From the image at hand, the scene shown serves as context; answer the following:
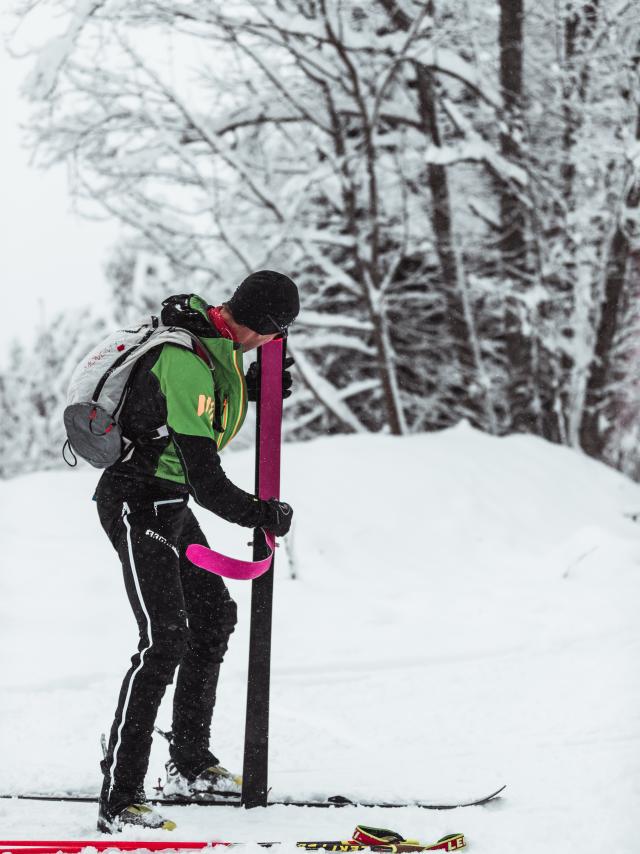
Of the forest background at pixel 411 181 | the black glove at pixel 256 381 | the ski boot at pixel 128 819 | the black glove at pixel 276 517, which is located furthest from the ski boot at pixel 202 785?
the forest background at pixel 411 181

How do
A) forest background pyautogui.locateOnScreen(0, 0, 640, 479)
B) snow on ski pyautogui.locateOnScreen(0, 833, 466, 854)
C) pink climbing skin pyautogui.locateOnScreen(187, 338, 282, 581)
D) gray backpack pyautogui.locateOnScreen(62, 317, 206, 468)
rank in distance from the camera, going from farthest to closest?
forest background pyautogui.locateOnScreen(0, 0, 640, 479), pink climbing skin pyautogui.locateOnScreen(187, 338, 282, 581), gray backpack pyautogui.locateOnScreen(62, 317, 206, 468), snow on ski pyautogui.locateOnScreen(0, 833, 466, 854)

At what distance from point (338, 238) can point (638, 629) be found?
6.04 meters

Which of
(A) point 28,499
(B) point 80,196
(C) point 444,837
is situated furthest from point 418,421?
(C) point 444,837

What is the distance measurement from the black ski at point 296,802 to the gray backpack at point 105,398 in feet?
3.79

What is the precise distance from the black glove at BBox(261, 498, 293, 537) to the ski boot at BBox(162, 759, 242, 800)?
35.2 inches

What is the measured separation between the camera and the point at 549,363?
10844 mm

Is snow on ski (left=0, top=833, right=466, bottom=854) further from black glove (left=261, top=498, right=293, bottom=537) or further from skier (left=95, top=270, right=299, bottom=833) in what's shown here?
black glove (left=261, top=498, right=293, bottom=537)

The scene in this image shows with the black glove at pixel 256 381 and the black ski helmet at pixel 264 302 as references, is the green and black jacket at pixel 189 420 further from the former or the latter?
the black glove at pixel 256 381

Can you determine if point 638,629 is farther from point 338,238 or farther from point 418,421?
point 418,421

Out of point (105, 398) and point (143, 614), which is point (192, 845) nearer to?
point (143, 614)

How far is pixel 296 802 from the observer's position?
2.77 metres

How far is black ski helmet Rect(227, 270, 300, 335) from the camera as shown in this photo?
258 centimetres

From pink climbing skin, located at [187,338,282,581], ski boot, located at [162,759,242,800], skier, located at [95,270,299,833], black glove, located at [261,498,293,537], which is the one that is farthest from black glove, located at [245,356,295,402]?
ski boot, located at [162,759,242,800]

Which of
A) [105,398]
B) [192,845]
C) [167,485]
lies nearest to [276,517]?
[167,485]
